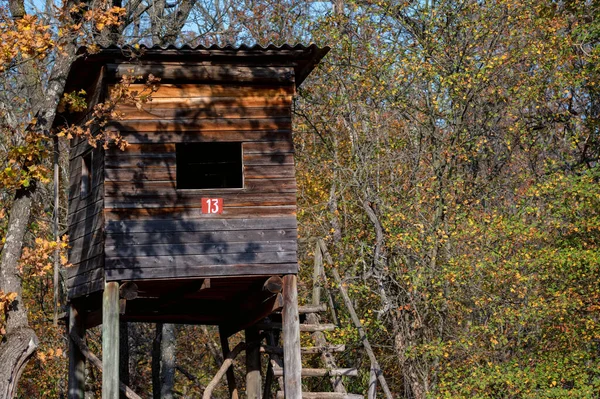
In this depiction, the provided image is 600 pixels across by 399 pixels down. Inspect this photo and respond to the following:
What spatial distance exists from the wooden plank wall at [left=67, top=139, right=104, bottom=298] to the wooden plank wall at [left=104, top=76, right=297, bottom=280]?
402 millimetres

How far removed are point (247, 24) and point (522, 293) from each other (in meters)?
11.6

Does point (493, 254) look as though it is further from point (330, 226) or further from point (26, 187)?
point (26, 187)

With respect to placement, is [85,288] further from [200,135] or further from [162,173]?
[200,135]

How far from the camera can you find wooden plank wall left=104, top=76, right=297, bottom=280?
11.5m

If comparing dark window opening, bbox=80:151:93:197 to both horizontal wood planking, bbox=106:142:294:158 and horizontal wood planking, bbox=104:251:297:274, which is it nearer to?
horizontal wood planking, bbox=106:142:294:158

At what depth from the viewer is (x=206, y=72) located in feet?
38.8

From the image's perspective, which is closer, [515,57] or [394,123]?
[515,57]

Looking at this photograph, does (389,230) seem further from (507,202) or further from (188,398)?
(188,398)

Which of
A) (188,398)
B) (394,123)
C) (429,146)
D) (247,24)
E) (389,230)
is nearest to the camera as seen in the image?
(389,230)

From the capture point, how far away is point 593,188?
16.8 m

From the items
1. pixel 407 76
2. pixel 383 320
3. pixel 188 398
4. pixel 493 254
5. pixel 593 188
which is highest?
pixel 407 76

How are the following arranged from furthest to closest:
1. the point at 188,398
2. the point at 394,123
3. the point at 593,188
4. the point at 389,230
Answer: the point at 188,398
the point at 394,123
the point at 389,230
the point at 593,188

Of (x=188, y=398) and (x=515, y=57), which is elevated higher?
(x=515, y=57)

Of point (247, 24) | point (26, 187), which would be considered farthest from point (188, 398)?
point (26, 187)
